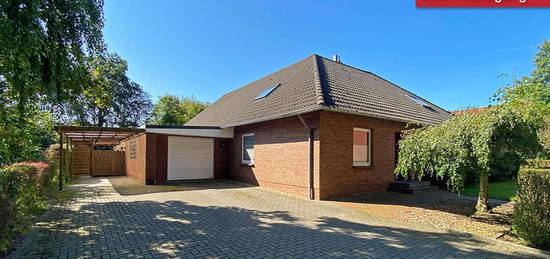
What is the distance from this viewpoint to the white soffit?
11.6 meters

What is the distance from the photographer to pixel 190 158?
43.3 ft

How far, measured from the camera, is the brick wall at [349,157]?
8773 mm

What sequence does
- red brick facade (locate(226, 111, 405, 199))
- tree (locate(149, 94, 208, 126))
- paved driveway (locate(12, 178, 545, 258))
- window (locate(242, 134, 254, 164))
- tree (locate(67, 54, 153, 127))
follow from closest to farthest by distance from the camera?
1. paved driveway (locate(12, 178, 545, 258))
2. red brick facade (locate(226, 111, 405, 199))
3. window (locate(242, 134, 254, 164))
4. tree (locate(67, 54, 153, 127))
5. tree (locate(149, 94, 208, 126))

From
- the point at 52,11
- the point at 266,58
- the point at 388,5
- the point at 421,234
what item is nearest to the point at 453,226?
the point at 421,234

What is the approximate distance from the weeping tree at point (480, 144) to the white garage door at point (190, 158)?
33.6 feet

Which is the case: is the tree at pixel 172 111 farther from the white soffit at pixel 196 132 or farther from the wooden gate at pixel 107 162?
the white soffit at pixel 196 132

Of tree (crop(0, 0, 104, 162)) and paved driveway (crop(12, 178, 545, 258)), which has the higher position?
tree (crop(0, 0, 104, 162))

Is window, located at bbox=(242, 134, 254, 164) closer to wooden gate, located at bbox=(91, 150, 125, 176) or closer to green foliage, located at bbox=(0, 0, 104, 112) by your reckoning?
green foliage, located at bbox=(0, 0, 104, 112)

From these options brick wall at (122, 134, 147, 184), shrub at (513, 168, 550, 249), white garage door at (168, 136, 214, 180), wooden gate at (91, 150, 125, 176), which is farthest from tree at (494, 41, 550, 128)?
wooden gate at (91, 150, 125, 176)

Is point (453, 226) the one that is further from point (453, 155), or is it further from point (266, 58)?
point (266, 58)

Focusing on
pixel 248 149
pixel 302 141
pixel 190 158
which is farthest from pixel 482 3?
pixel 190 158

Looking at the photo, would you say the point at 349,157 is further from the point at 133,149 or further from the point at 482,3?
the point at 133,149

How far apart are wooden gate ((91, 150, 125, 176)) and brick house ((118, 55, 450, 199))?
3974 millimetres

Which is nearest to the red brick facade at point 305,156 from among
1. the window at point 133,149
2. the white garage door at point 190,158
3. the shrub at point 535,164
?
the white garage door at point 190,158
